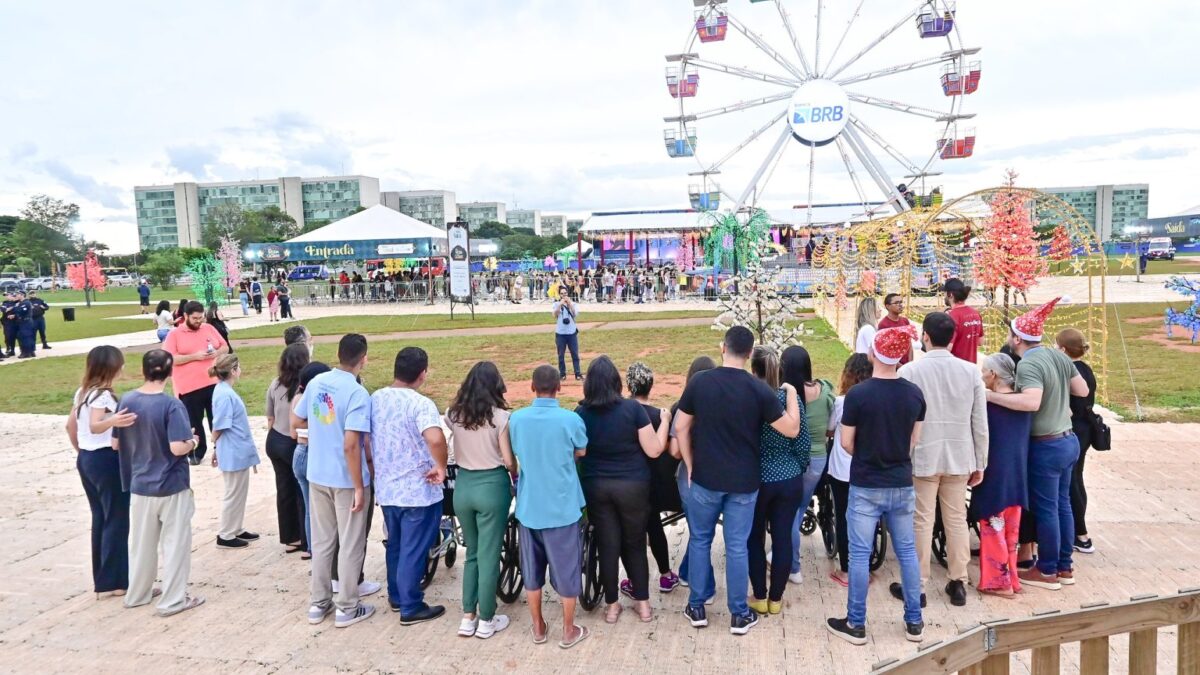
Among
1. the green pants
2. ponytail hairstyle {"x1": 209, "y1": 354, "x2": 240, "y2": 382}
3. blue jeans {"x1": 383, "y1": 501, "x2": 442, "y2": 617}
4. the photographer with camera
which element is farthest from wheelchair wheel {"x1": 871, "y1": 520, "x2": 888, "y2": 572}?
the photographer with camera

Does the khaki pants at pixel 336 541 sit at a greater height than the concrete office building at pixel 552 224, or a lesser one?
lesser

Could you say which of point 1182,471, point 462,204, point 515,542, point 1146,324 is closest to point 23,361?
point 515,542

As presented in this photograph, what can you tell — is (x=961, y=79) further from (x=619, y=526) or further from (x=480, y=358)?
(x=619, y=526)

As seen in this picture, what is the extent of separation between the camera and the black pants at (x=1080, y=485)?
15.1 ft

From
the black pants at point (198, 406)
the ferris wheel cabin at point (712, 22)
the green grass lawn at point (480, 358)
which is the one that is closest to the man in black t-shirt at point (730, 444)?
the black pants at point (198, 406)

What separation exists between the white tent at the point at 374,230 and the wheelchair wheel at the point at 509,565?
2542 cm

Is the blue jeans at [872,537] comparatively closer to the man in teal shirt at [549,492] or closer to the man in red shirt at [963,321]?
the man in teal shirt at [549,492]

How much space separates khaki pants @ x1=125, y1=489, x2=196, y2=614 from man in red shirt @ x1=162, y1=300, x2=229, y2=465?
2982mm

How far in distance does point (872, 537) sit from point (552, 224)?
17224 centimetres

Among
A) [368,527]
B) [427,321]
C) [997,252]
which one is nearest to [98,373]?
[368,527]

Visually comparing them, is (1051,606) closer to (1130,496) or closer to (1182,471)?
(1130,496)

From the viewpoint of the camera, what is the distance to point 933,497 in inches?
161

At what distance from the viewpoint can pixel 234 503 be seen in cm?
543

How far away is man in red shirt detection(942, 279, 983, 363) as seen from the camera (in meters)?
6.33
